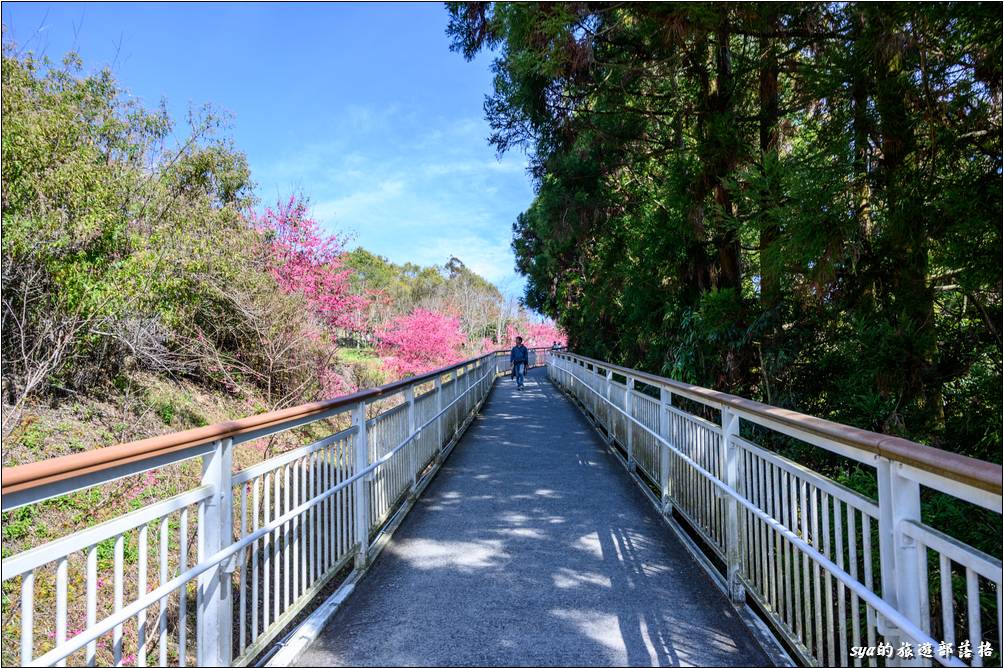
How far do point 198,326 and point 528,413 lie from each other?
6.47 metres

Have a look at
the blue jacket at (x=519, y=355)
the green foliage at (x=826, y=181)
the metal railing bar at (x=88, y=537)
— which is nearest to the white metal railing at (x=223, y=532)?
the metal railing bar at (x=88, y=537)

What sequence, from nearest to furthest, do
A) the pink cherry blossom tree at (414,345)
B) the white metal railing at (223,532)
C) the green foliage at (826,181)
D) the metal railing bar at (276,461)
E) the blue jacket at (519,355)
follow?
1. the white metal railing at (223,532)
2. the metal railing bar at (276,461)
3. the green foliage at (826,181)
4. the blue jacket at (519,355)
5. the pink cherry blossom tree at (414,345)

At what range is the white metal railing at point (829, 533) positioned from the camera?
5.02 ft

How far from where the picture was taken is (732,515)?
3090 mm

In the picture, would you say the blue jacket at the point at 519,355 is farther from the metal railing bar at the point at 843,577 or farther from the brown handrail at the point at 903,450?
the brown handrail at the point at 903,450

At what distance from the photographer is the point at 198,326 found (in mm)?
10305

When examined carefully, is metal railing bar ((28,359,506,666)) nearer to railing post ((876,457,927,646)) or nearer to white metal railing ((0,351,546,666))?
white metal railing ((0,351,546,666))

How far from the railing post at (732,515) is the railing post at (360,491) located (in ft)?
7.16

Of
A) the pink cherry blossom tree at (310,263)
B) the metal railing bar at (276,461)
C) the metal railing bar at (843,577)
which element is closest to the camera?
the metal railing bar at (843,577)

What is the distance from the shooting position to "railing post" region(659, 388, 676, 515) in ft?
14.6

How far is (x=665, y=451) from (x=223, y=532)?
11.3ft

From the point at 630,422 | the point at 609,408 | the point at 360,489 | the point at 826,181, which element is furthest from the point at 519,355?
the point at 360,489

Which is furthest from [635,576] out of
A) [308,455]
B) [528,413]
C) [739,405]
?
[528,413]

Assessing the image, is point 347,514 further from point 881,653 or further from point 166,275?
point 166,275
